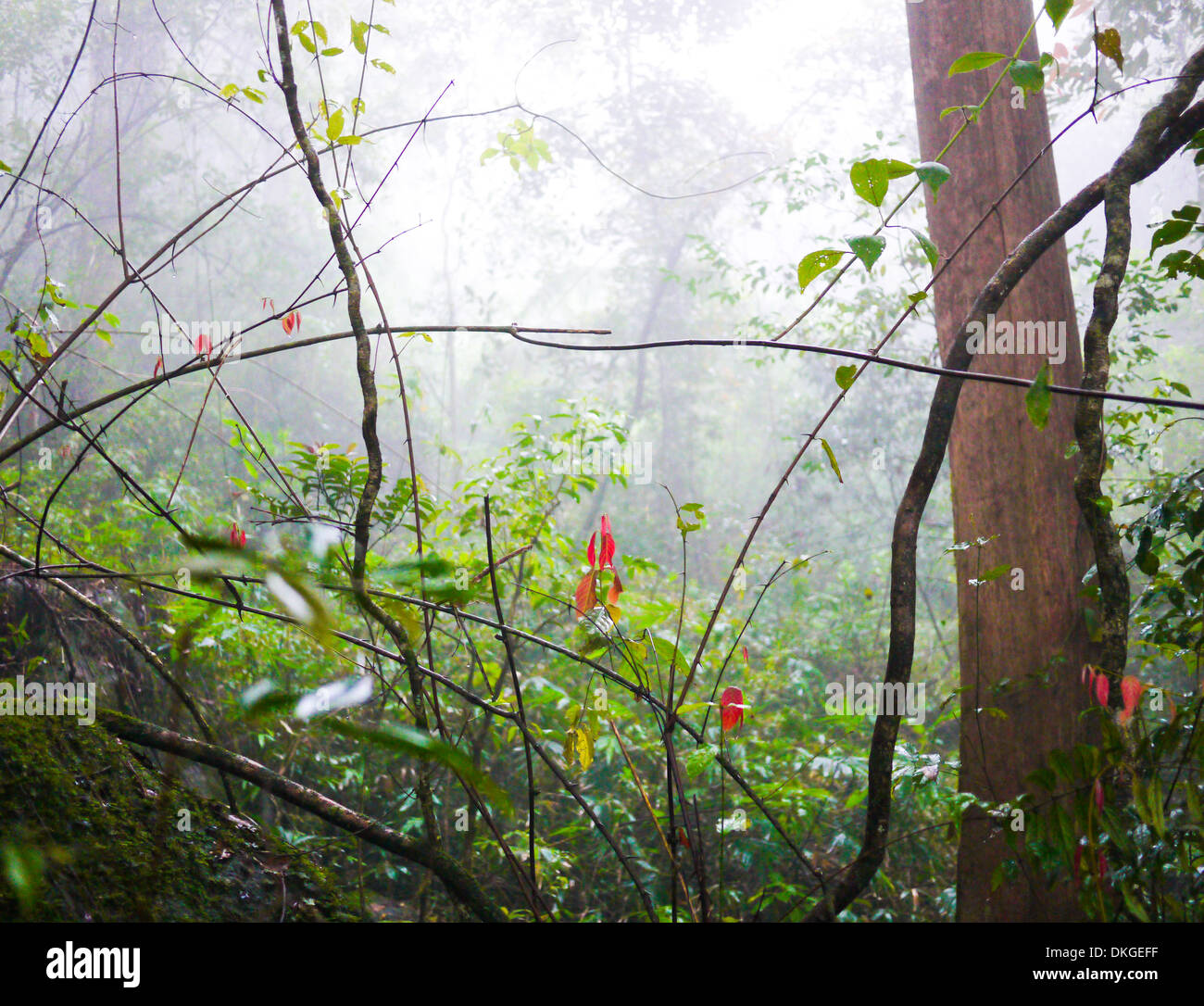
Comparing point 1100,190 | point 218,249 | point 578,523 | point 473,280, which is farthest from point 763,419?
point 1100,190

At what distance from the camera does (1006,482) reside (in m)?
1.91

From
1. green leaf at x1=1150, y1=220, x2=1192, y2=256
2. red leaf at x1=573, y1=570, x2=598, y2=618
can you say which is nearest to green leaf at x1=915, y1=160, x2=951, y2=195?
green leaf at x1=1150, y1=220, x2=1192, y2=256

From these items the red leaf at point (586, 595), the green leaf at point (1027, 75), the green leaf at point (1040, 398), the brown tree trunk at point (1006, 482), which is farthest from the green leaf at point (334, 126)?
the brown tree trunk at point (1006, 482)

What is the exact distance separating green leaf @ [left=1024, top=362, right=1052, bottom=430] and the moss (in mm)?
695

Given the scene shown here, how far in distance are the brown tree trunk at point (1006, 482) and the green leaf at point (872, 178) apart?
54.1 inches

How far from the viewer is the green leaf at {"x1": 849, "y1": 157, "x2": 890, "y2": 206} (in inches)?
23.3

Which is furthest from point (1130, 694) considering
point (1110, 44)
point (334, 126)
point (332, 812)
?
point (334, 126)

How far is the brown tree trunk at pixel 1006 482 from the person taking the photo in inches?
69.8

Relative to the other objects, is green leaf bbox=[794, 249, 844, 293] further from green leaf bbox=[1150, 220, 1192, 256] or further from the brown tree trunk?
the brown tree trunk

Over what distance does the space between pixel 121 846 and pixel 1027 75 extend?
107cm

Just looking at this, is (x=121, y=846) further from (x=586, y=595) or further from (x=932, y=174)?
(x=932, y=174)

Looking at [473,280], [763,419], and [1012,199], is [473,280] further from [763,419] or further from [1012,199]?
[1012,199]

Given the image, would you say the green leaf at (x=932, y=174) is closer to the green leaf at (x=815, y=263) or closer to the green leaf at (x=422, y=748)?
the green leaf at (x=815, y=263)

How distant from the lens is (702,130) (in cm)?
949
